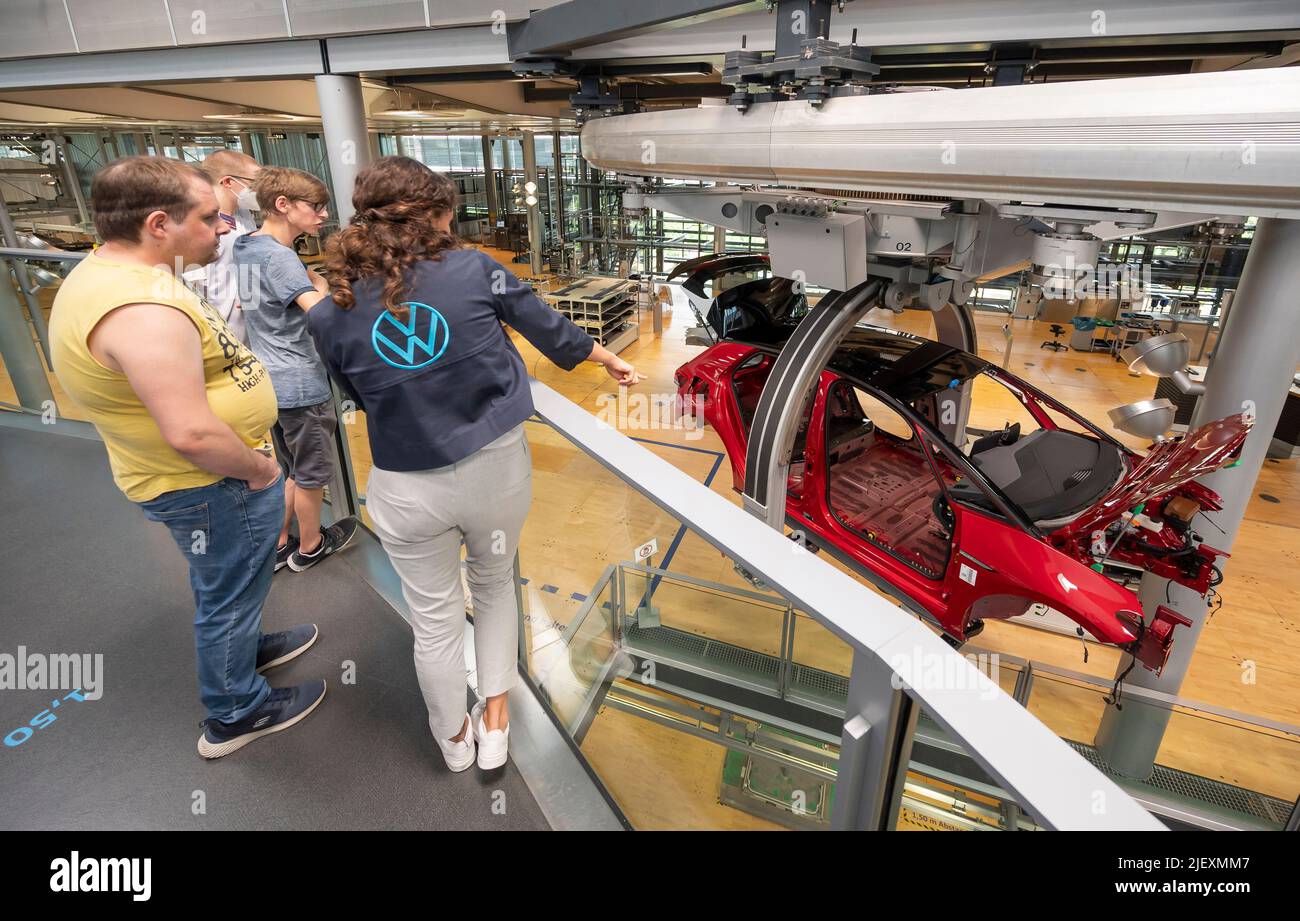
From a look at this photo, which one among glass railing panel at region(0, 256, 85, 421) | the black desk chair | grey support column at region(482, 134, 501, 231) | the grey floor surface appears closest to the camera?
the grey floor surface

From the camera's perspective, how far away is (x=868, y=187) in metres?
2.39

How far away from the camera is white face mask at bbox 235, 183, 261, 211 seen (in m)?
2.84

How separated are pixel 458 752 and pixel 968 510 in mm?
2949

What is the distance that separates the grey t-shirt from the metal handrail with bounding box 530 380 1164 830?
1759 mm

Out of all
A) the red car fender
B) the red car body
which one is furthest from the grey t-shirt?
the red car fender

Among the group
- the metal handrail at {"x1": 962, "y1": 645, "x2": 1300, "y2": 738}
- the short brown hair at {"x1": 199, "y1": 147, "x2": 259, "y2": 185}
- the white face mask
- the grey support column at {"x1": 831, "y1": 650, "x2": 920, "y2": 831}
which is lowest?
the metal handrail at {"x1": 962, "y1": 645, "x2": 1300, "y2": 738}

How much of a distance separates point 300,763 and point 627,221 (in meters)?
14.7

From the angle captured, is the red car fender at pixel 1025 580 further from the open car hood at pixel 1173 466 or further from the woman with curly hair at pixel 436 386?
the woman with curly hair at pixel 436 386

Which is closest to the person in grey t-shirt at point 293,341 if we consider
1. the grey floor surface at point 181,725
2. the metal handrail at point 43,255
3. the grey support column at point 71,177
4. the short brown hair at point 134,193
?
the grey floor surface at point 181,725

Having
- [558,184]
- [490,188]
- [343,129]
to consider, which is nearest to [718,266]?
[343,129]

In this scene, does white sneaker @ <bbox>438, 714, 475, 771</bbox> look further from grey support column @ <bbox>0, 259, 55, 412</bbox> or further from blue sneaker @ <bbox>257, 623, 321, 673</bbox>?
grey support column @ <bbox>0, 259, 55, 412</bbox>

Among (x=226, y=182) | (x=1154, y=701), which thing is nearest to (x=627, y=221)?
(x=226, y=182)

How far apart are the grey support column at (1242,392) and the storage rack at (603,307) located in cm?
857
